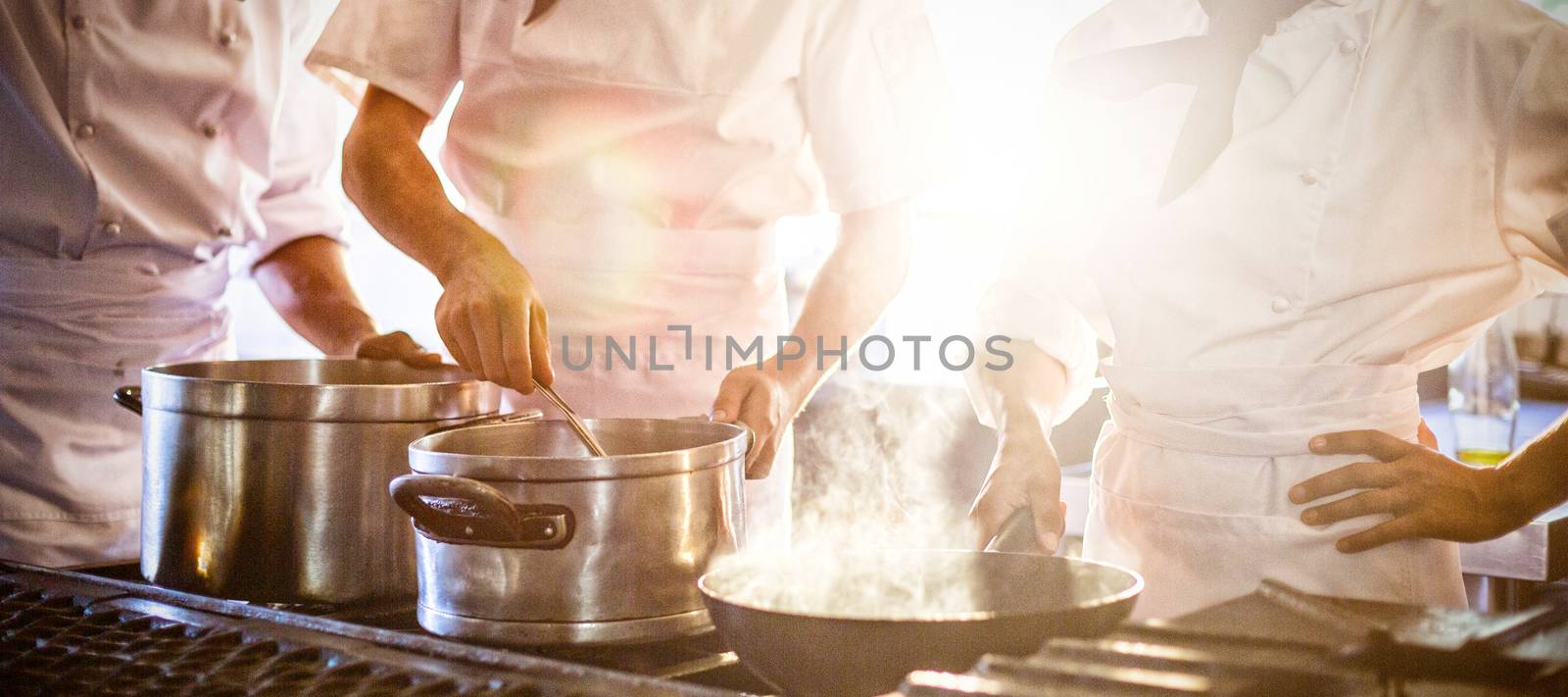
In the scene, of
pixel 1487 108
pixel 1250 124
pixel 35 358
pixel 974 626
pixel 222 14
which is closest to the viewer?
pixel 974 626

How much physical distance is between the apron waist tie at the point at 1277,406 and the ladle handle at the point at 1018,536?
0.34 meters

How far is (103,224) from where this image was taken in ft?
5.12

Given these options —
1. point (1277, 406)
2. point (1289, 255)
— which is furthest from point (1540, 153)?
point (1277, 406)

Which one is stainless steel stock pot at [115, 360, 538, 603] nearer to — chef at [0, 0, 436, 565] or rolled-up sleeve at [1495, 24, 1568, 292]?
chef at [0, 0, 436, 565]

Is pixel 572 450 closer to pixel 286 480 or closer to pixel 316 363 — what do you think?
pixel 286 480

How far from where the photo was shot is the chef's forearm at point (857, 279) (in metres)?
1.58

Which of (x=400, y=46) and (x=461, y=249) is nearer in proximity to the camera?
(x=461, y=249)

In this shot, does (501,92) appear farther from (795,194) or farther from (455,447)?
(455,447)

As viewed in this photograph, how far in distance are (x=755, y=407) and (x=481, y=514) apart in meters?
0.45

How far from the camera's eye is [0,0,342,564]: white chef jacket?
154 cm

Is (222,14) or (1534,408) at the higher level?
(222,14)

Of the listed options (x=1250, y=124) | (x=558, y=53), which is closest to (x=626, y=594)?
(x=558, y=53)

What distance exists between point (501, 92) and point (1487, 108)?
3.75ft

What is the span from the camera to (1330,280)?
134 cm
